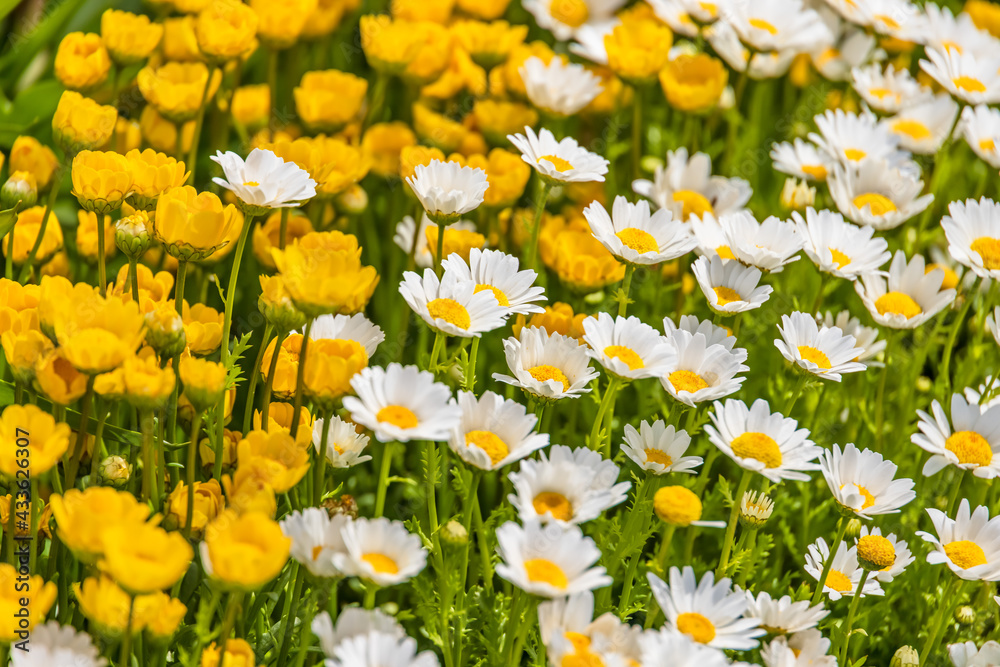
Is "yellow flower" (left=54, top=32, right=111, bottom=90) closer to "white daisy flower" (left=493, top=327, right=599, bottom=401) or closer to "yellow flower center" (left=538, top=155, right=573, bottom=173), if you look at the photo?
"yellow flower center" (left=538, top=155, right=573, bottom=173)

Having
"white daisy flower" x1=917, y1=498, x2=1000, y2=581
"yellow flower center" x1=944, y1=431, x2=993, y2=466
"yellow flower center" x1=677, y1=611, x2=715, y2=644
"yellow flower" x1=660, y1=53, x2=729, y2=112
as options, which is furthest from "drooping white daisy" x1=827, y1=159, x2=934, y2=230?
"yellow flower center" x1=677, y1=611, x2=715, y2=644

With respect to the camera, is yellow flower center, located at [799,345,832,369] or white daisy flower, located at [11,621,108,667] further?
yellow flower center, located at [799,345,832,369]

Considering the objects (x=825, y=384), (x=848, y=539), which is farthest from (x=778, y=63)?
(x=848, y=539)

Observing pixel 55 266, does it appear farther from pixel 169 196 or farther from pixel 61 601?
pixel 61 601

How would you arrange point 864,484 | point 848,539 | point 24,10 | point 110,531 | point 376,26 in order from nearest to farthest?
point 110,531 < point 864,484 < point 848,539 < point 376,26 < point 24,10

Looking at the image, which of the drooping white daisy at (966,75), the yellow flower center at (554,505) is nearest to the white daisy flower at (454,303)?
the yellow flower center at (554,505)

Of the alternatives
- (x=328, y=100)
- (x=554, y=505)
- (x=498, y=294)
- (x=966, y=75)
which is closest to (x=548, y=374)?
(x=498, y=294)

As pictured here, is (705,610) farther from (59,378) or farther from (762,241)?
(59,378)
